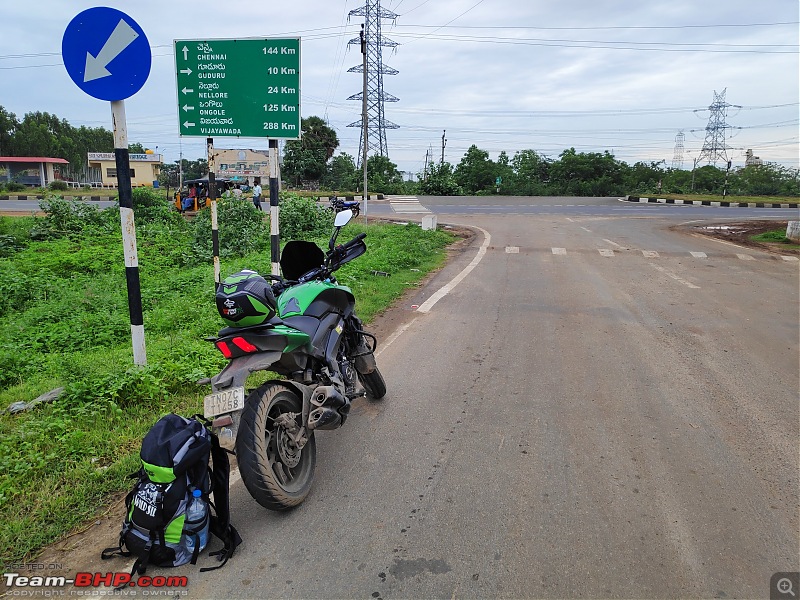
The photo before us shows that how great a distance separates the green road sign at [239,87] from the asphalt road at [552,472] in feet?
9.09

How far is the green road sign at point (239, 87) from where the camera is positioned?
5.90 meters

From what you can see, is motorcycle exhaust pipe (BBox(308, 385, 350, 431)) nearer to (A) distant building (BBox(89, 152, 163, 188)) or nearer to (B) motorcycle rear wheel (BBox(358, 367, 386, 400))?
(B) motorcycle rear wheel (BBox(358, 367, 386, 400))

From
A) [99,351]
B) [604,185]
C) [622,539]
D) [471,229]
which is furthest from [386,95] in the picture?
[622,539]

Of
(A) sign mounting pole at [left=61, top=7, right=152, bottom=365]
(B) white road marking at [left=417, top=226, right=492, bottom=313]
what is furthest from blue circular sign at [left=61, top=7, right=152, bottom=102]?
(B) white road marking at [left=417, top=226, right=492, bottom=313]

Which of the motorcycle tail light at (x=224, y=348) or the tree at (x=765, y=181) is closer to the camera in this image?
the motorcycle tail light at (x=224, y=348)

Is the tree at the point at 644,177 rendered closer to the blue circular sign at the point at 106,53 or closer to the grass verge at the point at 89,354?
the grass verge at the point at 89,354

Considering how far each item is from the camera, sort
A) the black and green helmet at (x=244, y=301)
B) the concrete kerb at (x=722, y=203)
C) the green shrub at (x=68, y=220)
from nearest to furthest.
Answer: the black and green helmet at (x=244, y=301), the green shrub at (x=68, y=220), the concrete kerb at (x=722, y=203)

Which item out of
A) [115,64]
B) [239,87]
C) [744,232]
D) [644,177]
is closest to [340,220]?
[115,64]

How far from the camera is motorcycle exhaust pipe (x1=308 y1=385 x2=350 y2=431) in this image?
132 inches

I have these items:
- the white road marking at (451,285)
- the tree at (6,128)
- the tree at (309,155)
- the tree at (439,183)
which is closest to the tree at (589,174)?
the tree at (439,183)

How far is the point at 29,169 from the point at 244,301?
244 feet

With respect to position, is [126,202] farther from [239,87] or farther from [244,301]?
[239,87]

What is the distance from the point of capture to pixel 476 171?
53719mm

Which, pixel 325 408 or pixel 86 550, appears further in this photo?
pixel 325 408
